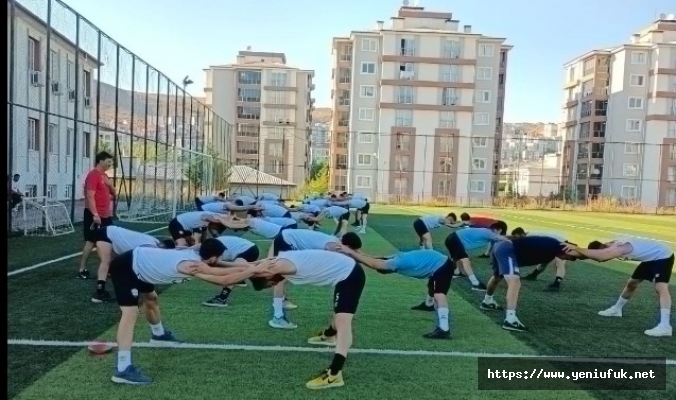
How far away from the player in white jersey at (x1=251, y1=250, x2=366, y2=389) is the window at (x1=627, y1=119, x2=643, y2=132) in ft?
222

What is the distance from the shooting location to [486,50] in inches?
2518

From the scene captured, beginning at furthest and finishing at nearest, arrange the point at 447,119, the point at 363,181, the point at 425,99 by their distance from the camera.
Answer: the point at 447,119, the point at 425,99, the point at 363,181

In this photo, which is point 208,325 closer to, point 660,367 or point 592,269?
point 660,367

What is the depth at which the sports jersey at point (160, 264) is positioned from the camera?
5266 millimetres

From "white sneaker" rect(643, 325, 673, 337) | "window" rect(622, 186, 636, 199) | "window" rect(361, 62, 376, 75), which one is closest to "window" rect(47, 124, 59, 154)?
"white sneaker" rect(643, 325, 673, 337)

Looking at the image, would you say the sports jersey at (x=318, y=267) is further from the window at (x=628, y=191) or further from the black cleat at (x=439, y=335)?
the window at (x=628, y=191)

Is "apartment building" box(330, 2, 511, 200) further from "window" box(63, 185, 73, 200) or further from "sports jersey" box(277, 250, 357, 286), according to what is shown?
"sports jersey" box(277, 250, 357, 286)

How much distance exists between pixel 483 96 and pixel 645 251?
58.5 metres

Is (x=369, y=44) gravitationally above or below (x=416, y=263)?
above

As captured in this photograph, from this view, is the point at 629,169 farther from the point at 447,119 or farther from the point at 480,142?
the point at 447,119

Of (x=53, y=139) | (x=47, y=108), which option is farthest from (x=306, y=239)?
A: (x=53, y=139)

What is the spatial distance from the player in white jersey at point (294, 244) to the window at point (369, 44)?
5589cm

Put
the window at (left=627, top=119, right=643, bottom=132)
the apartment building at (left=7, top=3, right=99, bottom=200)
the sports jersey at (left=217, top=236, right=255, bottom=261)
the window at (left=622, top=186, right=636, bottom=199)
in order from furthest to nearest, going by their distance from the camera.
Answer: the window at (left=627, top=119, right=643, bottom=132), the window at (left=622, top=186, right=636, bottom=199), the apartment building at (left=7, top=3, right=99, bottom=200), the sports jersey at (left=217, top=236, right=255, bottom=261)

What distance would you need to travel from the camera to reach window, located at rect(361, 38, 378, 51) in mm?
61625
